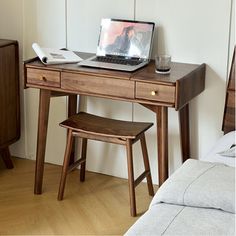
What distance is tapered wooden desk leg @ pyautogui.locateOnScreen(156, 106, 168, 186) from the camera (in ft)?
9.54

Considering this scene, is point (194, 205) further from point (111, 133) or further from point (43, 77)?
point (43, 77)

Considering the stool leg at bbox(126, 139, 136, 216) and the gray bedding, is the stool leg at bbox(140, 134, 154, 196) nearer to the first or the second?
the stool leg at bbox(126, 139, 136, 216)

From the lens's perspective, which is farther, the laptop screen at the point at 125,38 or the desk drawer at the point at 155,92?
the laptop screen at the point at 125,38

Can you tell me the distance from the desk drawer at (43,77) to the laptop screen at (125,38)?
0.35m

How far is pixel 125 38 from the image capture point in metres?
3.21

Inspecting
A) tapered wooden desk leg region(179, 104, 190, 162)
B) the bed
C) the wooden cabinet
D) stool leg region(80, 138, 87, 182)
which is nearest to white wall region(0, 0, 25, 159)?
the wooden cabinet

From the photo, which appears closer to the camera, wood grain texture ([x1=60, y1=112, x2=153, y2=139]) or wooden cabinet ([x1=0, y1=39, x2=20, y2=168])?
wood grain texture ([x1=60, y1=112, x2=153, y2=139])

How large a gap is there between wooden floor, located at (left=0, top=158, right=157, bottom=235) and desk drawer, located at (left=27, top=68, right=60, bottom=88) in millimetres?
684

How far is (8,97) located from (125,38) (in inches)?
34.9

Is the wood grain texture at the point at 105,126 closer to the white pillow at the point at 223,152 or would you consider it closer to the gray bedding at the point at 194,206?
the white pillow at the point at 223,152

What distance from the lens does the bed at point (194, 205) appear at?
70.4 inches

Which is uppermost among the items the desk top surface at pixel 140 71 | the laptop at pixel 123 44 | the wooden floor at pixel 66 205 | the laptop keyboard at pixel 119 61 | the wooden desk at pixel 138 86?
the laptop at pixel 123 44

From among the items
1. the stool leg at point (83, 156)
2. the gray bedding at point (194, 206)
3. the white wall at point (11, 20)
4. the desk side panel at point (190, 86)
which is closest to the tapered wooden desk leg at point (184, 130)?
the desk side panel at point (190, 86)

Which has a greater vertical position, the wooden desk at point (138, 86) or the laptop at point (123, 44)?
the laptop at point (123, 44)
